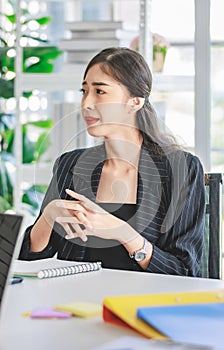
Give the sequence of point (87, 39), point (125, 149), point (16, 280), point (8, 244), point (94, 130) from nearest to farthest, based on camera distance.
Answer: point (8, 244), point (16, 280), point (94, 130), point (125, 149), point (87, 39)

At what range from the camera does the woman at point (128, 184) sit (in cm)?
195

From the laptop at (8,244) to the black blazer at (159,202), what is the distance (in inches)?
31.3

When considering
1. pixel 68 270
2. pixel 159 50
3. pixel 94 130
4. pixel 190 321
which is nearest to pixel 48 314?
pixel 190 321

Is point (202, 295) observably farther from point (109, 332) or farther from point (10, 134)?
point (10, 134)

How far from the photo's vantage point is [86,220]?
5.66 ft

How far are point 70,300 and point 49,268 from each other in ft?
1.03

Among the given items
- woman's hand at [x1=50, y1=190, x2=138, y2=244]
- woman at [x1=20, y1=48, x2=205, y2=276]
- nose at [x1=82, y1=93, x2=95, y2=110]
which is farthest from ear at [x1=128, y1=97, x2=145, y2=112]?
woman's hand at [x1=50, y1=190, x2=138, y2=244]

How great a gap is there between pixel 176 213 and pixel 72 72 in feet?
5.60

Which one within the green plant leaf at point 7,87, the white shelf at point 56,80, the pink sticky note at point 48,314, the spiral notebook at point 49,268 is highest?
the pink sticky note at point 48,314

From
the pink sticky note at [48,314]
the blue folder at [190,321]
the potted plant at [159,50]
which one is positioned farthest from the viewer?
the potted plant at [159,50]

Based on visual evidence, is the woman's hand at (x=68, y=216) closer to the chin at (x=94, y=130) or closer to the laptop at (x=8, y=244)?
the chin at (x=94, y=130)

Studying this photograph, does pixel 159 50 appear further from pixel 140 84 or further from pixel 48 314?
pixel 48 314

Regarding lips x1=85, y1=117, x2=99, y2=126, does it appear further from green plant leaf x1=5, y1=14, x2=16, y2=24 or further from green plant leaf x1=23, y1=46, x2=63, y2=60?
green plant leaf x1=5, y1=14, x2=16, y2=24

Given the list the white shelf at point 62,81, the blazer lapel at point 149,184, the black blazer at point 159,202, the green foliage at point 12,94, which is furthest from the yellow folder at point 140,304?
Result: the green foliage at point 12,94
